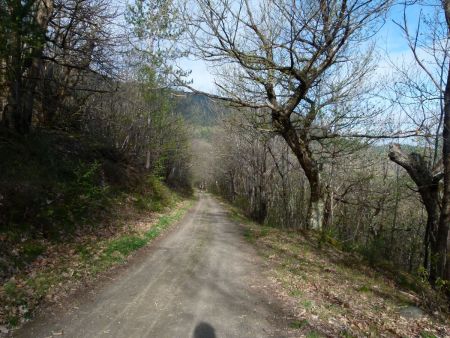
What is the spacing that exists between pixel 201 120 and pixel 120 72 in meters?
24.1

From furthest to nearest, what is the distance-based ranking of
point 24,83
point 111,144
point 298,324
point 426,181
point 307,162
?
point 111,144
point 307,162
point 24,83
point 426,181
point 298,324

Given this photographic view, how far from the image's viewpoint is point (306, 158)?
42.4ft

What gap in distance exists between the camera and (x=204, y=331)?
5.38 metres

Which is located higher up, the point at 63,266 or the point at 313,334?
the point at 313,334

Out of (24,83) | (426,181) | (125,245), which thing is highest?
(24,83)

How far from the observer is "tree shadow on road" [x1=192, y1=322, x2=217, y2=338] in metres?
5.25

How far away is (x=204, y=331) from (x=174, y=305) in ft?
3.50

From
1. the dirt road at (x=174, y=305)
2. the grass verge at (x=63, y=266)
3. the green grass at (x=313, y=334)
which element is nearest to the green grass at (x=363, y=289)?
the dirt road at (x=174, y=305)

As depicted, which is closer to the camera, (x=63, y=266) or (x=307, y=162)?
(x=63, y=266)

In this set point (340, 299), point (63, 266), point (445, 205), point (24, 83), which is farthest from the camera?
point (24, 83)

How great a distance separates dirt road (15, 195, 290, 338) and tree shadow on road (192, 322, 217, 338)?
15 millimetres

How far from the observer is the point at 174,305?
20.6 feet

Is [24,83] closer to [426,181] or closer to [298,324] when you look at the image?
[298,324]

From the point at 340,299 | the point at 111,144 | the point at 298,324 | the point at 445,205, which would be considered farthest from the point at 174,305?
the point at 111,144
